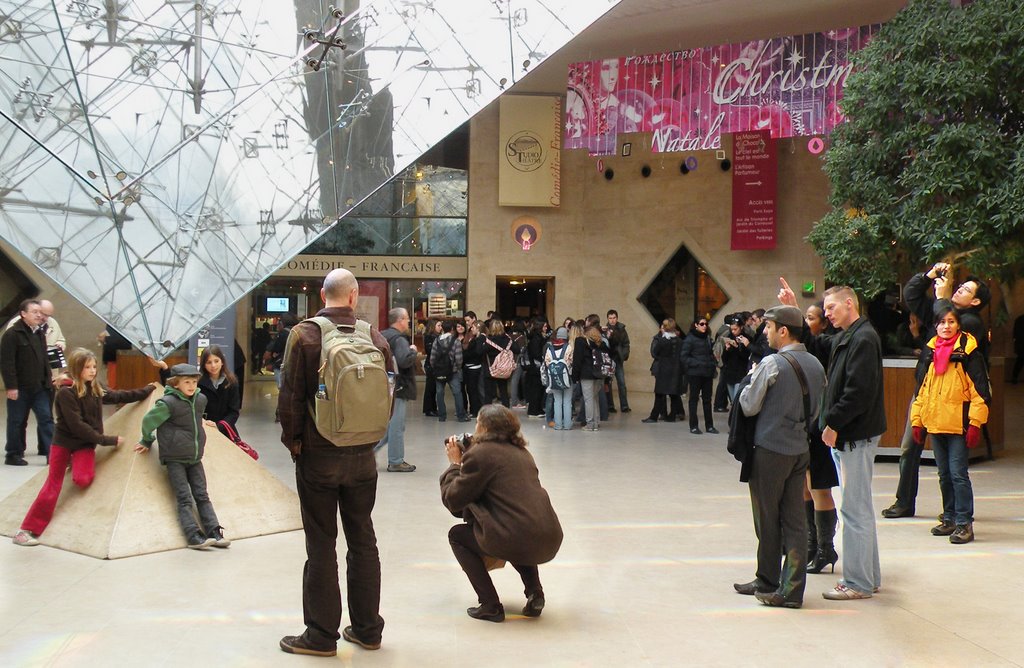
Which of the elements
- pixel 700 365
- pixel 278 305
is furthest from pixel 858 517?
pixel 278 305

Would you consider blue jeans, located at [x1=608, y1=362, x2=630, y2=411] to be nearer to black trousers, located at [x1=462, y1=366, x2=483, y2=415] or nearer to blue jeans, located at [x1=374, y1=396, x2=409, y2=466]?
black trousers, located at [x1=462, y1=366, x2=483, y2=415]

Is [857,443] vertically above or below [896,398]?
above

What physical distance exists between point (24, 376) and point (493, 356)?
6688 millimetres

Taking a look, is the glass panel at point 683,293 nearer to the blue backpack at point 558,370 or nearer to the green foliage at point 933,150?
the blue backpack at point 558,370

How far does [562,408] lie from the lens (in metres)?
13.3

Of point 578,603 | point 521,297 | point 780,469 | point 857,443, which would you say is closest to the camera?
point 780,469

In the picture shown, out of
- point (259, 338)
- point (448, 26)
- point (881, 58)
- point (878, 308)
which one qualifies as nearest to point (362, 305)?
point (259, 338)

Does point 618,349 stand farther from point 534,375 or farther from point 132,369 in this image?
point 132,369

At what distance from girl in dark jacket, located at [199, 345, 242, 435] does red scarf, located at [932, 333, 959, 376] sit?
5.08 metres

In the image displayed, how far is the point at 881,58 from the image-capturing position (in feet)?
37.0

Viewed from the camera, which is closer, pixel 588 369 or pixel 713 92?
pixel 588 369

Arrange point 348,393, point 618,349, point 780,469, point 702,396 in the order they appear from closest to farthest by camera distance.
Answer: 1. point 348,393
2. point 780,469
3. point 702,396
4. point 618,349

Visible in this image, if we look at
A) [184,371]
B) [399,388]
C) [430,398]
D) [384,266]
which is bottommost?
[430,398]

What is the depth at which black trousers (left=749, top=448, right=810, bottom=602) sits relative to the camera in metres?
4.98
